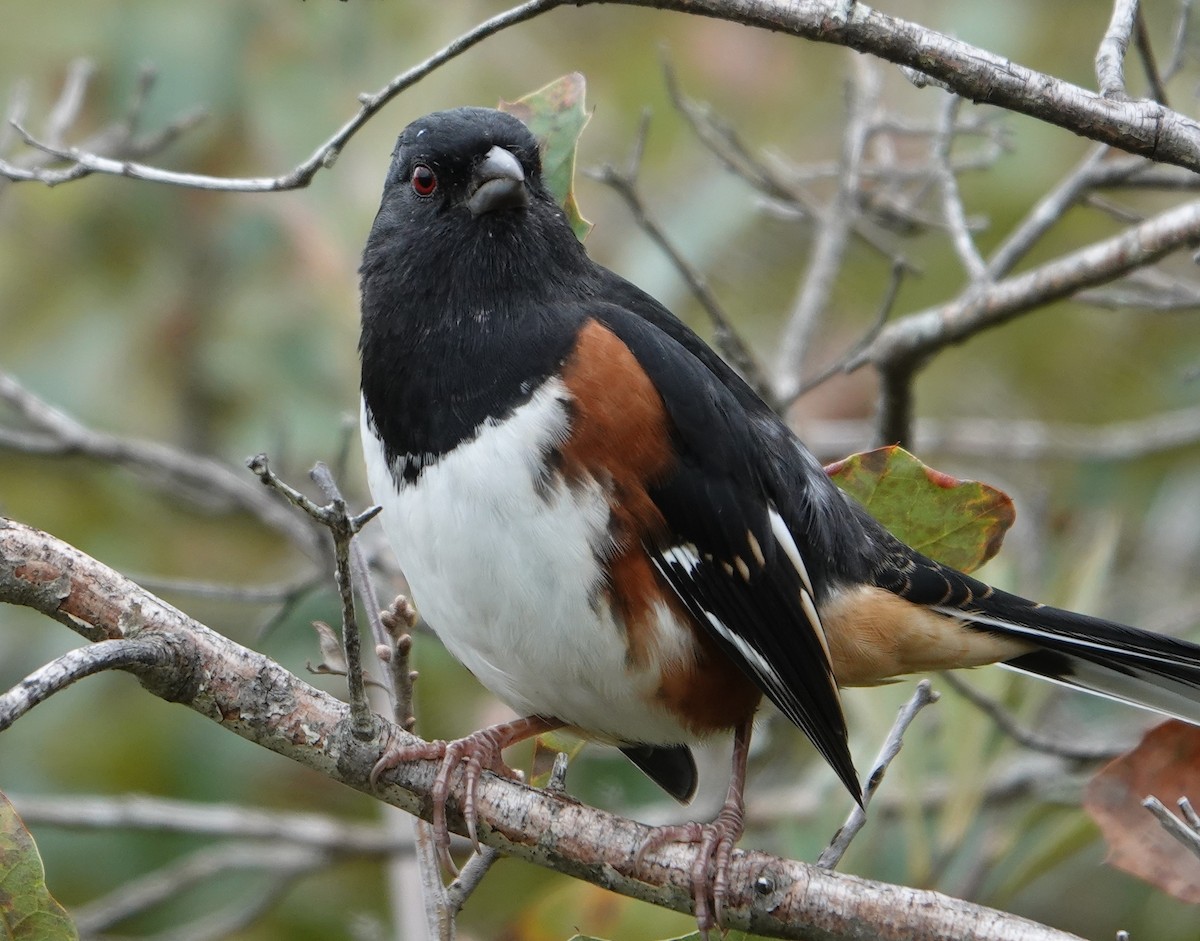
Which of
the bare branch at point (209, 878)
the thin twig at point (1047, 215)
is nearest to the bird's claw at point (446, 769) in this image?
the bare branch at point (209, 878)

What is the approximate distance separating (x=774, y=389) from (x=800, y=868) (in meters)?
1.41

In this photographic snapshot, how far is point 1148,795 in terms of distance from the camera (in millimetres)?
2242

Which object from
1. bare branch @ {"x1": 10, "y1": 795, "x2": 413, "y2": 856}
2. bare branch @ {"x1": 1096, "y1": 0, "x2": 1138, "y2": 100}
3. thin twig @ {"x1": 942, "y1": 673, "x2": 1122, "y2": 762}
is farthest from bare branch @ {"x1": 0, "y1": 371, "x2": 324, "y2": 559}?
bare branch @ {"x1": 1096, "y1": 0, "x2": 1138, "y2": 100}

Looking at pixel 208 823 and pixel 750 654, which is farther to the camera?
pixel 208 823

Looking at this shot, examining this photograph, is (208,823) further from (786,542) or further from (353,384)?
(786,542)

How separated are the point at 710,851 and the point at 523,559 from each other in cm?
50

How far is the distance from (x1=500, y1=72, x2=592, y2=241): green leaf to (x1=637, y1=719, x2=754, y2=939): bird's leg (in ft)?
3.35

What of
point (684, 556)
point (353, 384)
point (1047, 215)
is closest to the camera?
point (684, 556)

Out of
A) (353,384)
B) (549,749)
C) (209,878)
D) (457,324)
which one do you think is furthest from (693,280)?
(209,878)

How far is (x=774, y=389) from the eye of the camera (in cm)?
319

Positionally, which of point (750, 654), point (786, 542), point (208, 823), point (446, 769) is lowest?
point (446, 769)

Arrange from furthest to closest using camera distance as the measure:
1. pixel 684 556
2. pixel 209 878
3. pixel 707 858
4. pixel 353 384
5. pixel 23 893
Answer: pixel 353 384
pixel 209 878
pixel 684 556
pixel 707 858
pixel 23 893

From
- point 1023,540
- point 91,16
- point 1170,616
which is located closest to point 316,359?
point 91,16

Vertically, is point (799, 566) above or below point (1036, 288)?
below
